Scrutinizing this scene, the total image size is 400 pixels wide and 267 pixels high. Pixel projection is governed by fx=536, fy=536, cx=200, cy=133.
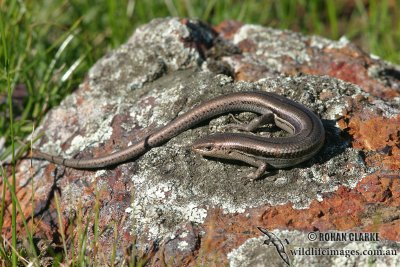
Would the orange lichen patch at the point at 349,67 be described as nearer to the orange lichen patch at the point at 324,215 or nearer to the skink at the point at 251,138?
the skink at the point at 251,138

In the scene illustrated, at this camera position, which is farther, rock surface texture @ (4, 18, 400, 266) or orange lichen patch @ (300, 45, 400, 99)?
orange lichen patch @ (300, 45, 400, 99)

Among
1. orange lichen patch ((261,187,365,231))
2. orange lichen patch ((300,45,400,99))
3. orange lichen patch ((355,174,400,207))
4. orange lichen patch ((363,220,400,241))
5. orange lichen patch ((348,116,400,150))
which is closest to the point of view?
orange lichen patch ((363,220,400,241))

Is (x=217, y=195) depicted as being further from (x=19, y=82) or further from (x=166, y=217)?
(x=19, y=82)

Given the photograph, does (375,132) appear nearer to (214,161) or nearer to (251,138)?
(251,138)

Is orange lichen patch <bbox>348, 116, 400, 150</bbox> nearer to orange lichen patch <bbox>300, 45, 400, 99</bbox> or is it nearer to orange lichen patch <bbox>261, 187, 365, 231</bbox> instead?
orange lichen patch <bbox>261, 187, 365, 231</bbox>

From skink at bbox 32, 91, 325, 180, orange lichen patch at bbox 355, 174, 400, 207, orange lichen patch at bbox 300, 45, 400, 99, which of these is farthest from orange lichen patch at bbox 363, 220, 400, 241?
orange lichen patch at bbox 300, 45, 400, 99
